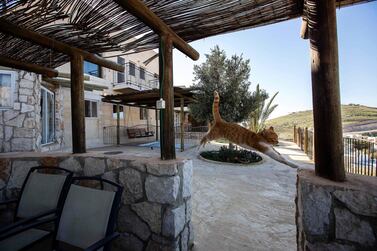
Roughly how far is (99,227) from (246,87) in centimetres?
646

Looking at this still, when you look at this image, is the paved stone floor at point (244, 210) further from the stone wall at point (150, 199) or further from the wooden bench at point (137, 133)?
the wooden bench at point (137, 133)

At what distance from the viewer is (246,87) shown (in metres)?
6.85

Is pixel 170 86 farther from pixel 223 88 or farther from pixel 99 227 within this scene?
pixel 223 88

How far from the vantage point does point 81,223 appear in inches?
60.1

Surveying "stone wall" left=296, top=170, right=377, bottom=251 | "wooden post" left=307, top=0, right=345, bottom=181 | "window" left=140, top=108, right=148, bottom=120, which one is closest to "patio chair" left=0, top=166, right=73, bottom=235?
"stone wall" left=296, top=170, right=377, bottom=251

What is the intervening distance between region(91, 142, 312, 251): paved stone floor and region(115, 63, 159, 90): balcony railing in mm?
8645

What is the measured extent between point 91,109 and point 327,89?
34.2 feet

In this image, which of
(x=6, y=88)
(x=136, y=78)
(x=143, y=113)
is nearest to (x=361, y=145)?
(x=6, y=88)

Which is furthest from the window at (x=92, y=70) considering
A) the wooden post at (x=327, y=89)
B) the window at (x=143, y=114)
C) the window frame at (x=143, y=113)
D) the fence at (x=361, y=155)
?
the wooden post at (x=327, y=89)

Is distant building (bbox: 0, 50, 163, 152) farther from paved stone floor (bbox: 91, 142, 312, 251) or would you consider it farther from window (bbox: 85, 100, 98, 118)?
paved stone floor (bbox: 91, 142, 312, 251)

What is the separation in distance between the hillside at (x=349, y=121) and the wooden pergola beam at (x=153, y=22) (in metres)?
2.48

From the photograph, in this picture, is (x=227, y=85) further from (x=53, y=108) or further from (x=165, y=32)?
(x=53, y=108)

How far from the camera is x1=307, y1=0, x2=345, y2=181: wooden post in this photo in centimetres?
122

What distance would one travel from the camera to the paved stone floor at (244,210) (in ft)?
7.34
